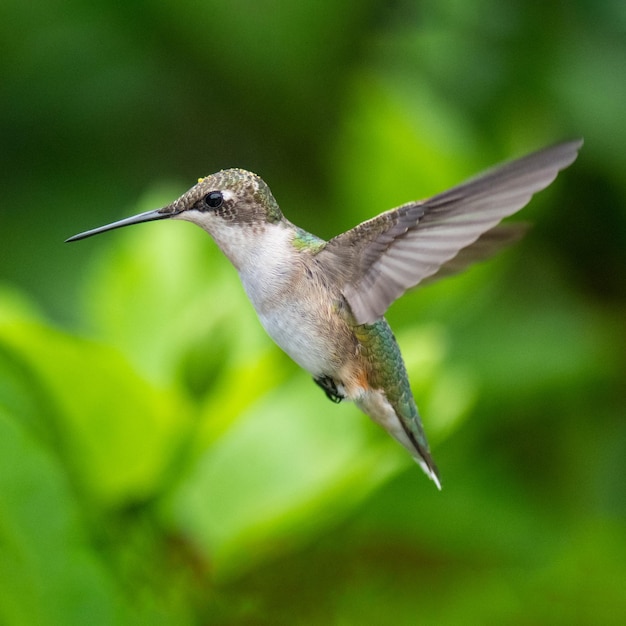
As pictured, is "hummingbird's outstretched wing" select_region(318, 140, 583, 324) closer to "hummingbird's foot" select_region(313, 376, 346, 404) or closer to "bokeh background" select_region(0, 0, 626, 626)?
"hummingbird's foot" select_region(313, 376, 346, 404)

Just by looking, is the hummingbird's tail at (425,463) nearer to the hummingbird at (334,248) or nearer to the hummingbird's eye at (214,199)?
the hummingbird at (334,248)

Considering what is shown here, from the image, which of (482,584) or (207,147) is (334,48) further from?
(482,584)

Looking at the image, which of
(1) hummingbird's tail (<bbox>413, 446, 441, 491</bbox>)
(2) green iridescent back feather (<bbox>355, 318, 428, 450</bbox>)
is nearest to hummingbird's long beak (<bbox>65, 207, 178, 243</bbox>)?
(2) green iridescent back feather (<bbox>355, 318, 428, 450</bbox>)

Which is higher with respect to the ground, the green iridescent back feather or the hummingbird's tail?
the green iridescent back feather

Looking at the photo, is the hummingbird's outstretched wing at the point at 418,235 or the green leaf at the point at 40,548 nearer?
the hummingbird's outstretched wing at the point at 418,235

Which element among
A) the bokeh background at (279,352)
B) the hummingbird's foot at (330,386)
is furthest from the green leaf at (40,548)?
the hummingbird's foot at (330,386)

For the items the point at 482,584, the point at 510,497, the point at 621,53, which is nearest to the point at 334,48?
the point at 621,53

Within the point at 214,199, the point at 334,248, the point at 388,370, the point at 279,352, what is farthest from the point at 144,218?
the point at 279,352
